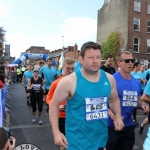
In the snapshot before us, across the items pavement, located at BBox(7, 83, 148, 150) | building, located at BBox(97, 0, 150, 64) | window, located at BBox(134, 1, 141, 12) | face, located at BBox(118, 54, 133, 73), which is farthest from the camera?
window, located at BBox(134, 1, 141, 12)

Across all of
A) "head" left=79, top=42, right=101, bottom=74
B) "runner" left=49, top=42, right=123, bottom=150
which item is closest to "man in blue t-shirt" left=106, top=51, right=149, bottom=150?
"runner" left=49, top=42, right=123, bottom=150

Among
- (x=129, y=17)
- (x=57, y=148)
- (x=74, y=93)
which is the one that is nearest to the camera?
(x=74, y=93)

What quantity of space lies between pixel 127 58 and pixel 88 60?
1480 millimetres

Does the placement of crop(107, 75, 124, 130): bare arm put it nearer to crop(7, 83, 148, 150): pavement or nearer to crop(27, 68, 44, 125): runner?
crop(7, 83, 148, 150): pavement

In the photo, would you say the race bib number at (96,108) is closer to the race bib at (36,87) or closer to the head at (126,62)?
the head at (126,62)

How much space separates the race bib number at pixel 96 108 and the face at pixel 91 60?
30 cm

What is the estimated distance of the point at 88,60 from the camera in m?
2.56

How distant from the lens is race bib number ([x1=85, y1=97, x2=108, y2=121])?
2531 mm

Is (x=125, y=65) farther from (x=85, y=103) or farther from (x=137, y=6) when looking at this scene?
(x=137, y=6)

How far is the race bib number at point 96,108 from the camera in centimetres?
253

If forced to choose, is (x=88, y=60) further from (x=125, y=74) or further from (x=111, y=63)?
(x=111, y=63)

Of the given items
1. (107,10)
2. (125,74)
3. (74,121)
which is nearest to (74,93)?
(74,121)

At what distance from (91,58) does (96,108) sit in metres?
0.53

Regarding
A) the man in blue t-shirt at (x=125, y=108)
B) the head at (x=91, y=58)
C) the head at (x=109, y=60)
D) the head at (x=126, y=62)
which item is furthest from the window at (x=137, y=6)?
the head at (x=91, y=58)
